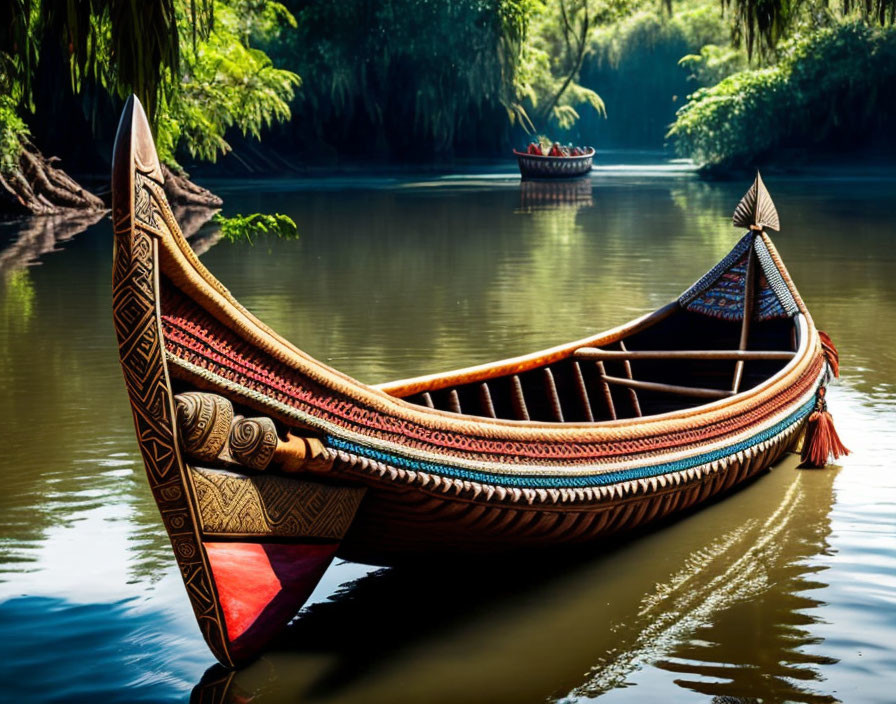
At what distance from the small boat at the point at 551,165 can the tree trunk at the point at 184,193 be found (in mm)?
14373

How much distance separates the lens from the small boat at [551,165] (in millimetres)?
43062

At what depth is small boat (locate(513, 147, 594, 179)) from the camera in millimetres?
43062

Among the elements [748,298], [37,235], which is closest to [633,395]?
[748,298]

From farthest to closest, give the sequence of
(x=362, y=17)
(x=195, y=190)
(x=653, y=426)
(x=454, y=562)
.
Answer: (x=362, y=17)
(x=195, y=190)
(x=653, y=426)
(x=454, y=562)

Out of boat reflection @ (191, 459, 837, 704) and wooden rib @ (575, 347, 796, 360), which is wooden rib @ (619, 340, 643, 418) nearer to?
wooden rib @ (575, 347, 796, 360)

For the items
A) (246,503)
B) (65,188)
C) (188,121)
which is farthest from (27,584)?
(65,188)

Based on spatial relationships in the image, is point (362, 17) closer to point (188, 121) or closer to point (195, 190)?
point (195, 190)

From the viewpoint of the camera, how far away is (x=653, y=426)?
6.01 metres

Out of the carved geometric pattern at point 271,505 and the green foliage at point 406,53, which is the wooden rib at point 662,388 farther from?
the green foliage at point 406,53

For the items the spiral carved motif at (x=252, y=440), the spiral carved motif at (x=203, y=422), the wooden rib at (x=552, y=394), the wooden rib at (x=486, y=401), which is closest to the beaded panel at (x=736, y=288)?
the wooden rib at (x=552, y=394)

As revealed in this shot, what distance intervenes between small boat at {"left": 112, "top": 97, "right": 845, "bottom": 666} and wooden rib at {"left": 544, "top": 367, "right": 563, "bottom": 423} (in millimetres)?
618

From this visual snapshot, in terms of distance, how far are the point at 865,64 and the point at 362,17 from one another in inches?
644

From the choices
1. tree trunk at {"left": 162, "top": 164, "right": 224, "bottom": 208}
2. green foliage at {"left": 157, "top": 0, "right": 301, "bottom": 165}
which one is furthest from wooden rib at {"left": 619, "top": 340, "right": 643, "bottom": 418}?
tree trunk at {"left": 162, "top": 164, "right": 224, "bottom": 208}

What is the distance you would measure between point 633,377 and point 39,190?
20.5 m
